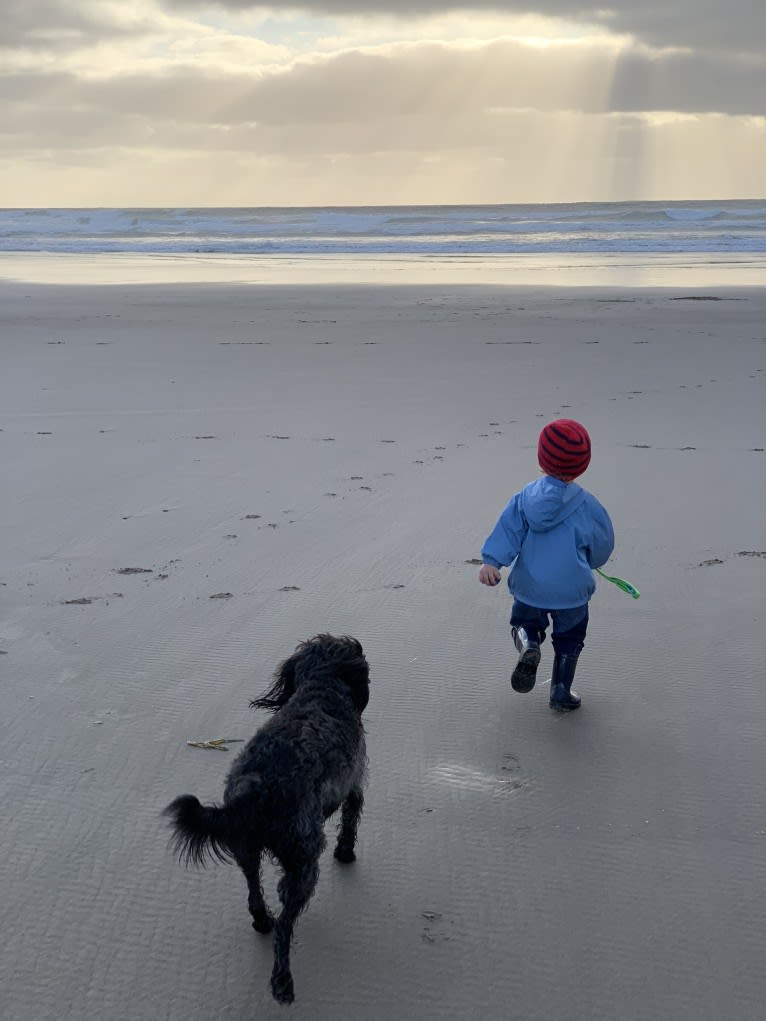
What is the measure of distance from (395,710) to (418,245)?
1435 inches

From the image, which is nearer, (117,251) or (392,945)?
(392,945)

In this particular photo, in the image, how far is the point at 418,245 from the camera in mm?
38656

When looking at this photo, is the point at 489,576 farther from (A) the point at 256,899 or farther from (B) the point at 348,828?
(A) the point at 256,899

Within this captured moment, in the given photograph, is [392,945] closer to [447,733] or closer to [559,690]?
[447,733]

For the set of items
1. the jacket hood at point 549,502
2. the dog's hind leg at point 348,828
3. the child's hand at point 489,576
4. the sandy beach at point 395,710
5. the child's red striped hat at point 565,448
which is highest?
the child's red striped hat at point 565,448

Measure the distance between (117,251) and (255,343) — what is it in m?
27.6

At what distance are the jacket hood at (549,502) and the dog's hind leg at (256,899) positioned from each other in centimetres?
175

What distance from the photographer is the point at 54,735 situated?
363 cm

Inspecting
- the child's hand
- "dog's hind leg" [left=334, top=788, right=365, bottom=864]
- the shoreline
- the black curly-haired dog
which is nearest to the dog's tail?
the black curly-haired dog

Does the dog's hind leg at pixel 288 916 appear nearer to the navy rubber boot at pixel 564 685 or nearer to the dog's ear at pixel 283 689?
the dog's ear at pixel 283 689

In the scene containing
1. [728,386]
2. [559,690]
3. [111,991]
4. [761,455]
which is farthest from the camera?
[728,386]

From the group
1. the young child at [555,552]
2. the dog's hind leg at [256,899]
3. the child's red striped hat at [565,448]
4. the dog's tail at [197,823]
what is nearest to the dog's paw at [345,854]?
the dog's hind leg at [256,899]

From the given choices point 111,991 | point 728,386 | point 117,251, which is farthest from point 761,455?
point 117,251

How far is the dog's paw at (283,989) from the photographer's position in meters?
2.45
